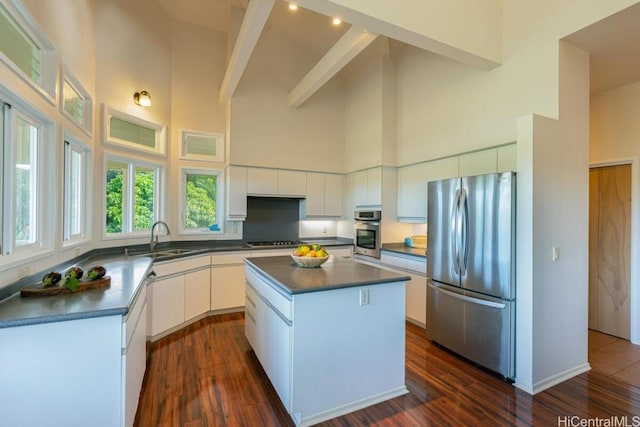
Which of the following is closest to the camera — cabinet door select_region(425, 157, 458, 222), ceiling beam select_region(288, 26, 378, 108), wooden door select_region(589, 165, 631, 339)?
ceiling beam select_region(288, 26, 378, 108)

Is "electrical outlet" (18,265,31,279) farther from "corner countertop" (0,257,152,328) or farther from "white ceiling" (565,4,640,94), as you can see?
"white ceiling" (565,4,640,94)

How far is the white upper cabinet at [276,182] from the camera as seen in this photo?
4.51 m

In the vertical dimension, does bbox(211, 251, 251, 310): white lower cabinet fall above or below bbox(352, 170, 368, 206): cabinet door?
below

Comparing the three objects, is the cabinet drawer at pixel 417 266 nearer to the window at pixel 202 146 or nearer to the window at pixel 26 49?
the window at pixel 202 146

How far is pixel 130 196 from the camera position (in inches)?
144

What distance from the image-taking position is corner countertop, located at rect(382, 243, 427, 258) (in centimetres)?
368

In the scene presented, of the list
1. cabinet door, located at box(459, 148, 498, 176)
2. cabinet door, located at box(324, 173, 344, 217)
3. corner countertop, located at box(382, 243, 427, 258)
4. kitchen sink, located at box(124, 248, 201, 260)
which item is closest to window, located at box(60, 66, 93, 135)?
kitchen sink, located at box(124, 248, 201, 260)

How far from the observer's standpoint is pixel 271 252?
4.29 metres

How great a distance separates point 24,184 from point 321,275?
6.91 feet

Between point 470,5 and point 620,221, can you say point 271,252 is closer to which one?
point 470,5

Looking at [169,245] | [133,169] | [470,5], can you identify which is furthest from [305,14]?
[169,245]

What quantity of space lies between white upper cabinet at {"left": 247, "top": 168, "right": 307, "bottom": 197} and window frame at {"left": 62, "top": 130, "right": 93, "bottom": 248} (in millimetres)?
1933

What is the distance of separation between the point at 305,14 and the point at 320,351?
410 centimetres

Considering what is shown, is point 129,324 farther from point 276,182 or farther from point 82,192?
point 276,182
